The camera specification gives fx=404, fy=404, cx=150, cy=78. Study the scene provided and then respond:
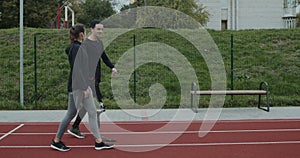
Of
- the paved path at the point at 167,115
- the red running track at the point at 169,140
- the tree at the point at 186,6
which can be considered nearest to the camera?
the red running track at the point at 169,140

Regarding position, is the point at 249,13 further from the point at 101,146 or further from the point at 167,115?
the point at 101,146

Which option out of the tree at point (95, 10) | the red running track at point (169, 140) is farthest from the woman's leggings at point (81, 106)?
the tree at point (95, 10)

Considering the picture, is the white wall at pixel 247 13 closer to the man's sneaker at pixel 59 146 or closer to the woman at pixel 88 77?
the woman at pixel 88 77

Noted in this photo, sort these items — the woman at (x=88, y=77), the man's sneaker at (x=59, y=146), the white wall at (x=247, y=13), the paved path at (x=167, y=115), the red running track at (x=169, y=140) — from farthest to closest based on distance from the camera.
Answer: the white wall at (x=247, y=13)
the paved path at (x=167, y=115)
the man's sneaker at (x=59, y=146)
the red running track at (x=169, y=140)
the woman at (x=88, y=77)

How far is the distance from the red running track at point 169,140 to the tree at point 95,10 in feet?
106

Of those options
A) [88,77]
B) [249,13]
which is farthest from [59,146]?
[249,13]

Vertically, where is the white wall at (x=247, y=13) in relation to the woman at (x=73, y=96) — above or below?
above

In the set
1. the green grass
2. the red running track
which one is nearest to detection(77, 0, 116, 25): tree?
the green grass

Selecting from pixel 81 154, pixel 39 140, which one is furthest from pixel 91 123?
pixel 39 140

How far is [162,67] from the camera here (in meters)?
14.6

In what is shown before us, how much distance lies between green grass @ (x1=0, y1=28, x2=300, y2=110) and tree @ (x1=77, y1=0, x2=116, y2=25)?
2098 cm

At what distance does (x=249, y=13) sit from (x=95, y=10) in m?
15.3

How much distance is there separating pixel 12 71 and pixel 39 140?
25.5 feet

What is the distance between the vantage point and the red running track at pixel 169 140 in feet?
20.1
